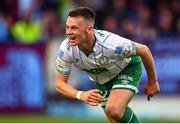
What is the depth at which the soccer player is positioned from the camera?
38.6ft

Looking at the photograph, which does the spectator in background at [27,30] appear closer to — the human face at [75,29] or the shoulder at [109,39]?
the shoulder at [109,39]

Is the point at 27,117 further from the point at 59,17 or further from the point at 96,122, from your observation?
the point at 59,17

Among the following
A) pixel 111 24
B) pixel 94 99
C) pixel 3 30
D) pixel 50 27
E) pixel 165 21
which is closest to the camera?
pixel 94 99

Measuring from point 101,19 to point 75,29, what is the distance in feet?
29.7

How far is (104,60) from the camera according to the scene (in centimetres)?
1212

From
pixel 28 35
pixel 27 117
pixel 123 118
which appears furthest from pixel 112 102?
pixel 28 35

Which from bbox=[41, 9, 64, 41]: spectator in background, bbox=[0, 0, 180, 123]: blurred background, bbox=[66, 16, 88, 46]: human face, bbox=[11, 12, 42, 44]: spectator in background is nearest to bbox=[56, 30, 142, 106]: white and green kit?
bbox=[66, 16, 88, 46]: human face

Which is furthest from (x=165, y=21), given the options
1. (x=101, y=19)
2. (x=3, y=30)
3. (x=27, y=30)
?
(x=3, y=30)

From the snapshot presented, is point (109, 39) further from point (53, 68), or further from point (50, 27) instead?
point (50, 27)

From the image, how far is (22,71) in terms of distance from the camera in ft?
65.0

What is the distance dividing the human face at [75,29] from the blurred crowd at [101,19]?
8062mm

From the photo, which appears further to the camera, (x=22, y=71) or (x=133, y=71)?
(x=22, y=71)

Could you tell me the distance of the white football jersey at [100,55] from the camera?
1198 centimetres

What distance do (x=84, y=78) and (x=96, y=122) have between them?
1.68 metres
